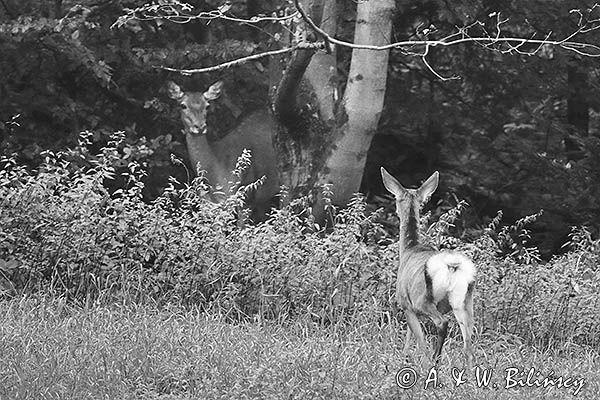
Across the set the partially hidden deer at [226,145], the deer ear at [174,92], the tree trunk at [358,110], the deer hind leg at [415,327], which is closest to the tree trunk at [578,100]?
the partially hidden deer at [226,145]

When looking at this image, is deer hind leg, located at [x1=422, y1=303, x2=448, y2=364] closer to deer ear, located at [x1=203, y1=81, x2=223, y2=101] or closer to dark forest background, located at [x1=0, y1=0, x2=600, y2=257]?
dark forest background, located at [x1=0, y1=0, x2=600, y2=257]

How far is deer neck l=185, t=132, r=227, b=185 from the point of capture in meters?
13.8

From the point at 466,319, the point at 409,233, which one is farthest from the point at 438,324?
the point at 409,233

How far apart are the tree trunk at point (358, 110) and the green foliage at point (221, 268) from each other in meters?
1.86

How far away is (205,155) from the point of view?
547 inches

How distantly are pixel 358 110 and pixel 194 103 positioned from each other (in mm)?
2973

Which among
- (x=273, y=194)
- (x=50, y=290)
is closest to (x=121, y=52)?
(x=273, y=194)

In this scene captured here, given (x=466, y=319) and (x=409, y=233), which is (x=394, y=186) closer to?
(x=409, y=233)

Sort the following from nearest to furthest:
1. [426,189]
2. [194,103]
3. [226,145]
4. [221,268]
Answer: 1. [426,189]
2. [221,268]
3. [194,103]
4. [226,145]

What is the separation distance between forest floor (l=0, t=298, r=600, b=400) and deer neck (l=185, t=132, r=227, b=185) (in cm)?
603

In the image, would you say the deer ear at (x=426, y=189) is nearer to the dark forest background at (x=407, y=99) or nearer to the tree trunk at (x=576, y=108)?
the dark forest background at (x=407, y=99)

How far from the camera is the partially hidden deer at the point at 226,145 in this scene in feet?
44.1

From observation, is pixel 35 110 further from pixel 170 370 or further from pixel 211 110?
pixel 170 370

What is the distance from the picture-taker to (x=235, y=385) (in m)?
5.78
